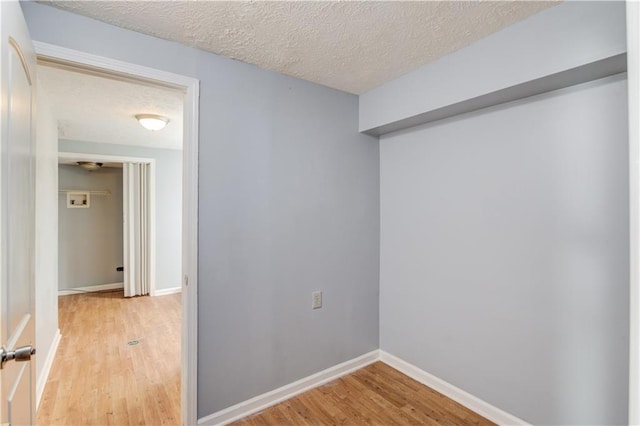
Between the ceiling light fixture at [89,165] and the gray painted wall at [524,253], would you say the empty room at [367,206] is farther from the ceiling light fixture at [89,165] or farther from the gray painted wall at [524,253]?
the ceiling light fixture at [89,165]

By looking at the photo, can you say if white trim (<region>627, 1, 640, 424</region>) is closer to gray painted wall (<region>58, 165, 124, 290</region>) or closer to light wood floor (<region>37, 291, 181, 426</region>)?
light wood floor (<region>37, 291, 181, 426</region>)

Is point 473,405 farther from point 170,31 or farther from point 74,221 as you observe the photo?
point 74,221

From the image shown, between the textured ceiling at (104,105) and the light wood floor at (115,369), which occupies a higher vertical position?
the textured ceiling at (104,105)

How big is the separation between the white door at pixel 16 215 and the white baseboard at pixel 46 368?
51.9 inches

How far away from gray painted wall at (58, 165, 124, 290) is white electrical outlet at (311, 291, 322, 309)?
4725 mm

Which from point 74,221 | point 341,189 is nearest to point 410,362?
point 341,189

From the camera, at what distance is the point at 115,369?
8.87 feet

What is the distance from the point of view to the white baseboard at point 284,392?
6.62 ft

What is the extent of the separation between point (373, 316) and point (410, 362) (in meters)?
0.46

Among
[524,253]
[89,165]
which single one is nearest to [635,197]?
[524,253]

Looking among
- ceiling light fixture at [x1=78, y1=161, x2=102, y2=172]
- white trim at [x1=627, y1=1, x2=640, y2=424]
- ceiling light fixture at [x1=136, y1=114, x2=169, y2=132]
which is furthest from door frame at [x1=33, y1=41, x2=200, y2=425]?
ceiling light fixture at [x1=78, y1=161, x2=102, y2=172]

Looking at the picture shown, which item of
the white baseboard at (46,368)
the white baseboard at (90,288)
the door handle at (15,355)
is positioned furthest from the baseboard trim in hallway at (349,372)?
the white baseboard at (90,288)

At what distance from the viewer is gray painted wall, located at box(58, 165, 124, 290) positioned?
521 cm

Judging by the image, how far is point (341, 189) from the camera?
2611 mm
